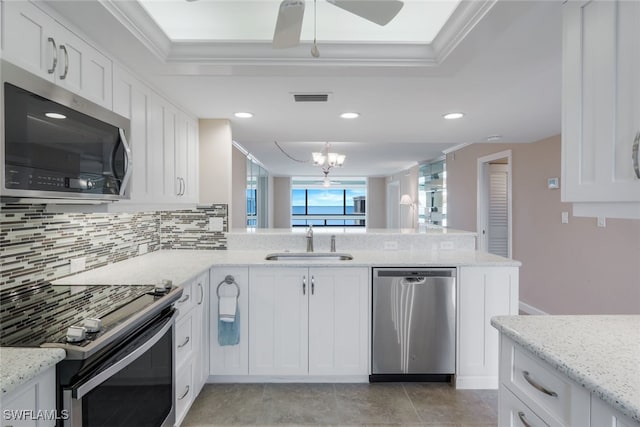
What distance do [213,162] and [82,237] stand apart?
1273 millimetres

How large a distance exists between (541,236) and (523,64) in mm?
2896

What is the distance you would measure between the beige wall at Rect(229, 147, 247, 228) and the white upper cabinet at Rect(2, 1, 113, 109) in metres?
3.07

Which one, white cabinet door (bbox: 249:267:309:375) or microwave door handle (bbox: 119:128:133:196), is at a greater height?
microwave door handle (bbox: 119:128:133:196)

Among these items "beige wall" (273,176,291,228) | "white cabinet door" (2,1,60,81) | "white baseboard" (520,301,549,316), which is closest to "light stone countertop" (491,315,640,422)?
"white cabinet door" (2,1,60,81)

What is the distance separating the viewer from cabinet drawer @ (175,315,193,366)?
194 centimetres

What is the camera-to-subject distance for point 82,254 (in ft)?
6.77

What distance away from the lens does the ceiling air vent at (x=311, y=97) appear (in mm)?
2289

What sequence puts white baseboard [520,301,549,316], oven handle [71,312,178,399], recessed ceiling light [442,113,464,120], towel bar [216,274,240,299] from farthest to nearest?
1. white baseboard [520,301,549,316]
2. recessed ceiling light [442,113,464,120]
3. towel bar [216,274,240,299]
4. oven handle [71,312,178,399]

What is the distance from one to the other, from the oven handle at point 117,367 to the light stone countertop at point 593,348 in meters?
1.44

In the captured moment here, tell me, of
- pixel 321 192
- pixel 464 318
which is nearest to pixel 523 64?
pixel 464 318

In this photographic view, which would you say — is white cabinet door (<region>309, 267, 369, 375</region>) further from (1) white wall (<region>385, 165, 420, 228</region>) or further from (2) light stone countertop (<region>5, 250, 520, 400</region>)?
(1) white wall (<region>385, 165, 420, 228</region>)

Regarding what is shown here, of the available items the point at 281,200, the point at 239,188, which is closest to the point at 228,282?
the point at 239,188

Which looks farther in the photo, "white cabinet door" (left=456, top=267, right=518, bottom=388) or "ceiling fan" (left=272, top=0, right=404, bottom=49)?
"white cabinet door" (left=456, top=267, right=518, bottom=388)

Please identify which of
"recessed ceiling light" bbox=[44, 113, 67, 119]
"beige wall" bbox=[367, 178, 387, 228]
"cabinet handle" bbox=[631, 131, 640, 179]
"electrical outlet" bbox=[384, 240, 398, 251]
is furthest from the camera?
"beige wall" bbox=[367, 178, 387, 228]
